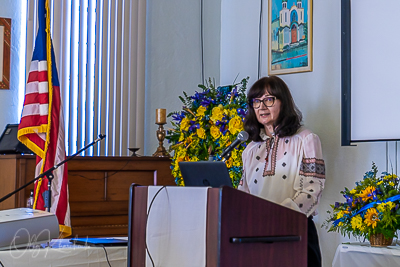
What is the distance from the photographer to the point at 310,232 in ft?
7.98

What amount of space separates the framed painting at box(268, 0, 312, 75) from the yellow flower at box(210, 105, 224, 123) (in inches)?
29.0

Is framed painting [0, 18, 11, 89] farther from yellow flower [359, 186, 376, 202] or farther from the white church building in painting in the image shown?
yellow flower [359, 186, 376, 202]

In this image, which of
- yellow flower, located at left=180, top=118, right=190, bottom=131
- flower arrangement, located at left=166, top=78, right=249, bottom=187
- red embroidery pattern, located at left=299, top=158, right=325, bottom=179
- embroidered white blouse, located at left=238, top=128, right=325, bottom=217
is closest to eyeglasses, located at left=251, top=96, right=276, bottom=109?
embroidered white blouse, located at left=238, top=128, right=325, bottom=217

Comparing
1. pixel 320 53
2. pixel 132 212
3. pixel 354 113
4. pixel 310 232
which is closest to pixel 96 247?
pixel 132 212

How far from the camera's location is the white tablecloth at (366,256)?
2.21 m

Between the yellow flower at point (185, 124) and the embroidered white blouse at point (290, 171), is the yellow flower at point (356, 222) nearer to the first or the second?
the embroidered white blouse at point (290, 171)

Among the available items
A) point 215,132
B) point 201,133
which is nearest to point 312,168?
point 215,132

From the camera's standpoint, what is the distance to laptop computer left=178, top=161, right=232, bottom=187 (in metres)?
1.74

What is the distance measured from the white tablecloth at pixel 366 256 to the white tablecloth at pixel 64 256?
105cm

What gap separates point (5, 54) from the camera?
3.94 m

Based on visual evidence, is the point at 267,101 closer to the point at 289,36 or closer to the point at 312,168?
the point at 312,168

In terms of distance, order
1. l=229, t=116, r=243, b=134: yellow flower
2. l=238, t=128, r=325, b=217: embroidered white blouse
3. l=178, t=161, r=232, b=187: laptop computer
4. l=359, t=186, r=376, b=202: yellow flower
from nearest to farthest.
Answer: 1. l=178, t=161, r=232, b=187: laptop computer
2. l=359, t=186, r=376, b=202: yellow flower
3. l=238, t=128, r=325, b=217: embroidered white blouse
4. l=229, t=116, r=243, b=134: yellow flower

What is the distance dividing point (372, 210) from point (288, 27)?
1.90 metres

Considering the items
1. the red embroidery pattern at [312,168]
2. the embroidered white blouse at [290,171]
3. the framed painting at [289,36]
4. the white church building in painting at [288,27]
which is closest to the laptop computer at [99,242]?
the embroidered white blouse at [290,171]
